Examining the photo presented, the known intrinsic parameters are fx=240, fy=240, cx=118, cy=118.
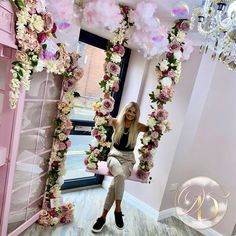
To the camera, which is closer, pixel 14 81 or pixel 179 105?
pixel 14 81

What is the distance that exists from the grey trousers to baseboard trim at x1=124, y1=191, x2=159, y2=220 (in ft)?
2.46

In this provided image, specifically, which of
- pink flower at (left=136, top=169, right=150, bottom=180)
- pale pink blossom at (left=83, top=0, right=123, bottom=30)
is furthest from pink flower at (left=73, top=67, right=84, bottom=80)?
pink flower at (left=136, top=169, right=150, bottom=180)

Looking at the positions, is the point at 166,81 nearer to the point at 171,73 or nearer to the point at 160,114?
the point at 171,73

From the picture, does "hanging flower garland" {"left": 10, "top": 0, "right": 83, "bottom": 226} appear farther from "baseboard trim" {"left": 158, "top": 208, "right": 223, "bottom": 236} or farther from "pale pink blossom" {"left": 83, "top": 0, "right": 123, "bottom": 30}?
"baseboard trim" {"left": 158, "top": 208, "right": 223, "bottom": 236}

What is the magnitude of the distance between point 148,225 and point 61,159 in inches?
53.1

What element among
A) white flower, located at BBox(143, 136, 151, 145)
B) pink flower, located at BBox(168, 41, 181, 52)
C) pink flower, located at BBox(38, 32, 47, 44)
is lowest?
white flower, located at BBox(143, 136, 151, 145)

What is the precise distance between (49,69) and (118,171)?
127 centimetres

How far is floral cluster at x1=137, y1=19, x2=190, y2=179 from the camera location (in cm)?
250

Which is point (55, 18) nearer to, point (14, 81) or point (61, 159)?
point (14, 81)

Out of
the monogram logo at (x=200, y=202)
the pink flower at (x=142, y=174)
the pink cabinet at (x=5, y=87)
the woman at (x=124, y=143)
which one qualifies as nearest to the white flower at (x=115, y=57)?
the woman at (x=124, y=143)

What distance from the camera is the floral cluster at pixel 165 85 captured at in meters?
2.50

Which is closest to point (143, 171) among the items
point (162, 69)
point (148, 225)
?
point (148, 225)

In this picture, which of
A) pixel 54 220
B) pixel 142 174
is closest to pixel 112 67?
pixel 142 174

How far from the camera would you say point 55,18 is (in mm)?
1740
